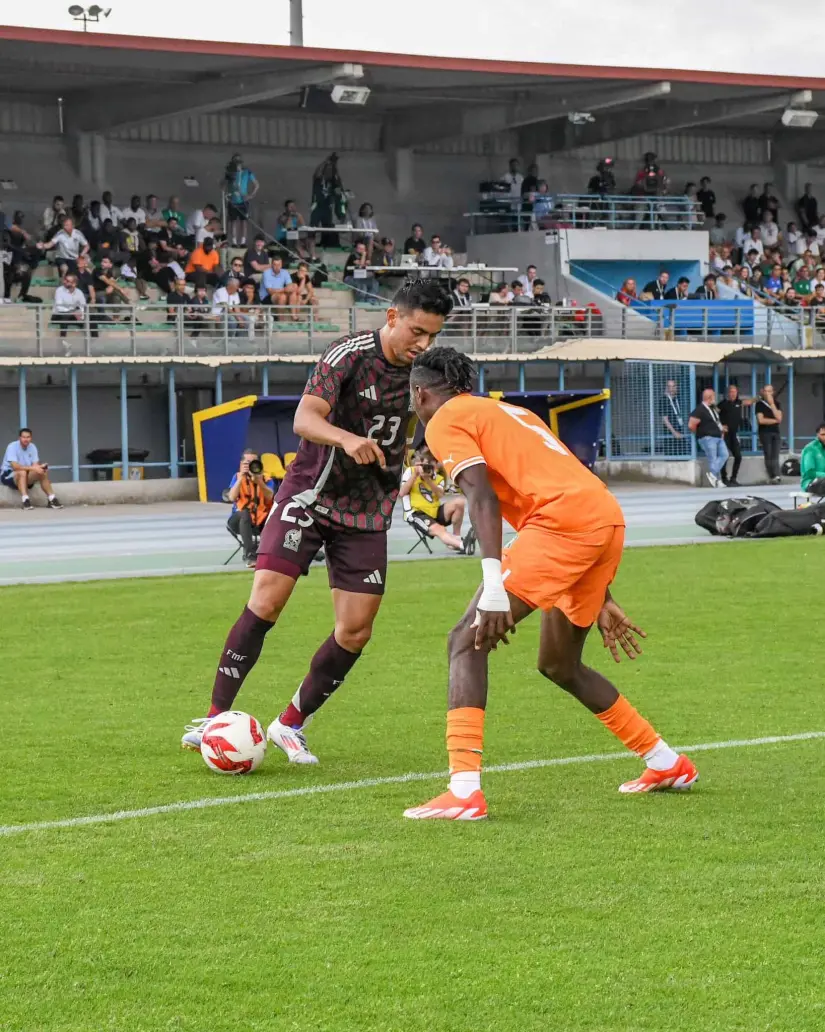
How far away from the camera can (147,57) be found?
32.4 m

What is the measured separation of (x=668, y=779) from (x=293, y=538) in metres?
1.84

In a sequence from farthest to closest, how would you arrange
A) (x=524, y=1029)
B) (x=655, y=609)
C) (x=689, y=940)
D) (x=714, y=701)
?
(x=655, y=609), (x=714, y=701), (x=689, y=940), (x=524, y=1029)

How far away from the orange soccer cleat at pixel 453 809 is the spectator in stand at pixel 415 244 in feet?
99.8

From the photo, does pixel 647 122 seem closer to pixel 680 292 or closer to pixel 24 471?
pixel 680 292

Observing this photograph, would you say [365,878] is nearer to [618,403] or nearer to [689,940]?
[689,940]

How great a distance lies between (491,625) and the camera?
5.73 metres

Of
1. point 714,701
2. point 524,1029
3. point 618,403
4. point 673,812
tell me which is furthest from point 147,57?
point 524,1029

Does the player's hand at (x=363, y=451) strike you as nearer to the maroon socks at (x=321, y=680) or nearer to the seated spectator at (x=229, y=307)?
the maroon socks at (x=321, y=680)

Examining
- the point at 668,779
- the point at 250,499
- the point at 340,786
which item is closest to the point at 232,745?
the point at 340,786

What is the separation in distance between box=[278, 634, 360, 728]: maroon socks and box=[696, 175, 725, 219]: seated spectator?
3694cm

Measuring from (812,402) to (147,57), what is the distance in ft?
57.4

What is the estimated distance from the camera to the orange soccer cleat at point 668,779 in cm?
633

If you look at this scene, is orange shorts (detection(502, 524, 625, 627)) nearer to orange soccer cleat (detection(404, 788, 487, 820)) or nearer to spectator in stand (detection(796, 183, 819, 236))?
orange soccer cleat (detection(404, 788, 487, 820))

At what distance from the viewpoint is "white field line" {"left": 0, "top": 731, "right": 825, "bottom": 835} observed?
5953 millimetres
